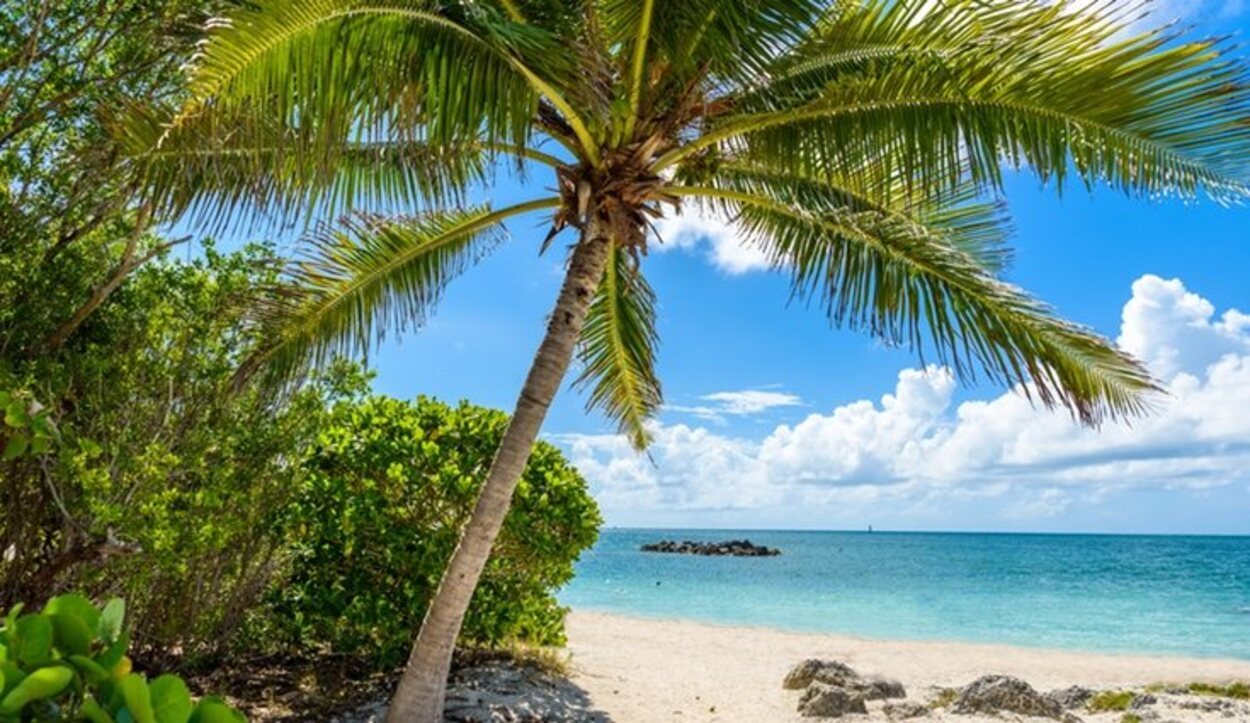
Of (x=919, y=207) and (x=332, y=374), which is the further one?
(x=332, y=374)

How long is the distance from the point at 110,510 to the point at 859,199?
553 centimetres

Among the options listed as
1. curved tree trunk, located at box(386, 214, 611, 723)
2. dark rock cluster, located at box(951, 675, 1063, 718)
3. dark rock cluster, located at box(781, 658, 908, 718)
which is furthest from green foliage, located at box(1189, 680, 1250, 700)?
curved tree trunk, located at box(386, 214, 611, 723)

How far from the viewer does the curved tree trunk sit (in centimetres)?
622

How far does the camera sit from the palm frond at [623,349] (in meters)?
9.05

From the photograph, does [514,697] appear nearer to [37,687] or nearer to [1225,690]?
[37,687]

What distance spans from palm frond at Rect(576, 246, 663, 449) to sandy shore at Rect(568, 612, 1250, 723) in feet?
8.89

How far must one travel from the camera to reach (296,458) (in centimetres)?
781

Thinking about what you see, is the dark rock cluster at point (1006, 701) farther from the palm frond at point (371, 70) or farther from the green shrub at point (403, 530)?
the palm frond at point (371, 70)

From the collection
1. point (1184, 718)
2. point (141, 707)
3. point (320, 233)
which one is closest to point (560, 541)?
point (320, 233)

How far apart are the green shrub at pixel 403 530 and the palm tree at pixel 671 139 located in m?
0.94

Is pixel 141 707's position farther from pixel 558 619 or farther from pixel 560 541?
pixel 558 619

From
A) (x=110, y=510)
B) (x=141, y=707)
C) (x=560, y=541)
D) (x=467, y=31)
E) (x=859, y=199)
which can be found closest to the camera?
(x=141, y=707)

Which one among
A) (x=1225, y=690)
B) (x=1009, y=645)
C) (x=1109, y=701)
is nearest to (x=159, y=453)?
(x=1109, y=701)

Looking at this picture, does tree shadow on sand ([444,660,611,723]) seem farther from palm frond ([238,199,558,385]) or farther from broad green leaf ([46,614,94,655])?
broad green leaf ([46,614,94,655])
